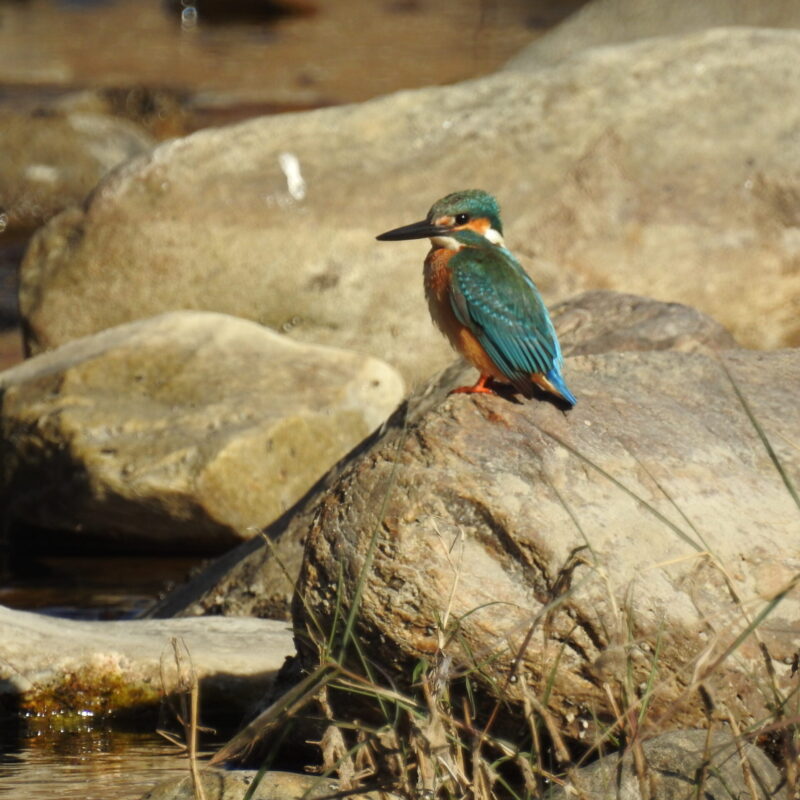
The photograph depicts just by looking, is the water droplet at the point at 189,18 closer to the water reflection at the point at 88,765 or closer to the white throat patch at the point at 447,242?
the white throat patch at the point at 447,242

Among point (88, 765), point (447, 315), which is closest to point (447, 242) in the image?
point (447, 315)

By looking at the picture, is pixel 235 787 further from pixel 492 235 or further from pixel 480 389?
pixel 492 235

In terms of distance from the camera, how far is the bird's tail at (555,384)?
3.70 metres

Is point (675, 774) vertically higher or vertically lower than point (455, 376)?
lower

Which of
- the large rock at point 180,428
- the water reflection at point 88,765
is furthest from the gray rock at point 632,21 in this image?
the water reflection at point 88,765

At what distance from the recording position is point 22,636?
4.66 m

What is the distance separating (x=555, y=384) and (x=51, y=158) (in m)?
11.1

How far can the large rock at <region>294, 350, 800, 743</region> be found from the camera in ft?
10.9

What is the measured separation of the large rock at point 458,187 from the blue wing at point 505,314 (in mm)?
3426

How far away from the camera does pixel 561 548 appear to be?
3.36 meters

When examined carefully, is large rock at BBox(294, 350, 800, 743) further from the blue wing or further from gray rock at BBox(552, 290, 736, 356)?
gray rock at BBox(552, 290, 736, 356)

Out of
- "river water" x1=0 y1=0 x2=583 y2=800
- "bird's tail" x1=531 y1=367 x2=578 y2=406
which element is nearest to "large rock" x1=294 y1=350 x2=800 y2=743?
"bird's tail" x1=531 y1=367 x2=578 y2=406

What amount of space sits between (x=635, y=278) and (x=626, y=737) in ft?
16.5

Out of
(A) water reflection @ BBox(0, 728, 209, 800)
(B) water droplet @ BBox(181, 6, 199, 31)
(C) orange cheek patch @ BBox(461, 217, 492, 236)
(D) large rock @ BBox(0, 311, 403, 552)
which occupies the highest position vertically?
(B) water droplet @ BBox(181, 6, 199, 31)
